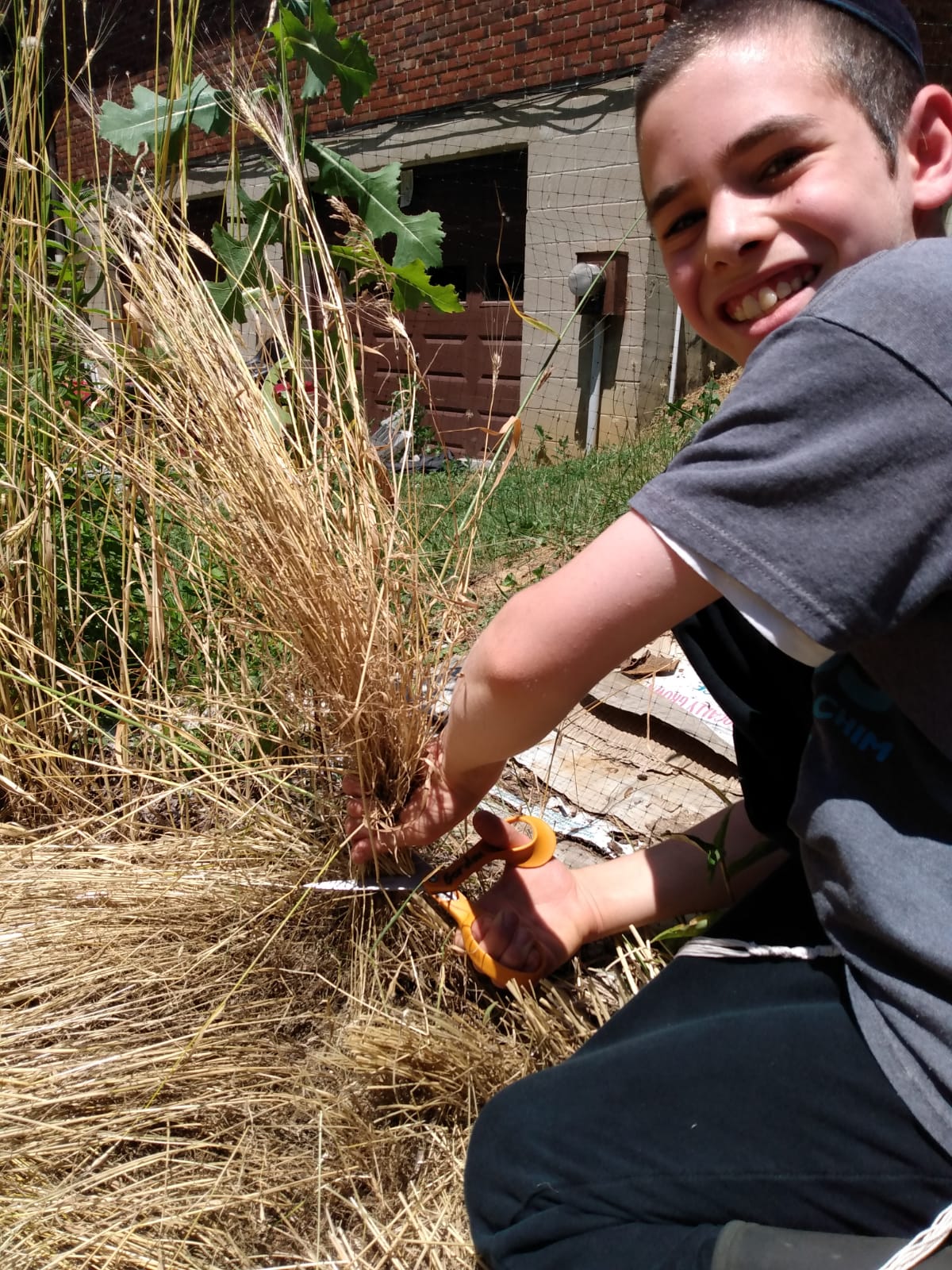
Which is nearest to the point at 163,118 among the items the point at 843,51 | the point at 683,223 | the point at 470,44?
the point at 683,223

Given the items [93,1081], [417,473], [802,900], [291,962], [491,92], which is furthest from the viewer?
[491,92]

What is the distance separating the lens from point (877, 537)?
69 cm

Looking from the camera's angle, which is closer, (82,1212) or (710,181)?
(710,181)

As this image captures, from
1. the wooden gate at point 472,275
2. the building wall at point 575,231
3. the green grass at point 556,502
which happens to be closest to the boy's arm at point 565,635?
the green grass at point 556,502

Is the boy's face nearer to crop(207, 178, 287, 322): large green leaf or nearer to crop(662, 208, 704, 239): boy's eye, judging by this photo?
crop(662, 208, 704, 239): boy's eye

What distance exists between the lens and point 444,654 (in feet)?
4.28

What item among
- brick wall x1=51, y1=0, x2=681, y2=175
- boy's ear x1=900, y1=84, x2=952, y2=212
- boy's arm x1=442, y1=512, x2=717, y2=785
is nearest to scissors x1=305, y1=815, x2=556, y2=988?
boy's arm x1=442, y1=512, x2=717, y2=785

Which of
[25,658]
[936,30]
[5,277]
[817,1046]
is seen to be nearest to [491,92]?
[936,30]

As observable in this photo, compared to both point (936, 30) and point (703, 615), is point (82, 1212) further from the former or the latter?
point (936, 30)

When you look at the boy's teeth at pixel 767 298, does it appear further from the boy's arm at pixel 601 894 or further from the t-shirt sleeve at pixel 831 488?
the boy's arm at pixel 601 894

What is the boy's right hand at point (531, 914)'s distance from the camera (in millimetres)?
1224

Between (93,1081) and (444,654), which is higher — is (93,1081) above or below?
below

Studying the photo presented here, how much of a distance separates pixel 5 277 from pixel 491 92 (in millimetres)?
5344

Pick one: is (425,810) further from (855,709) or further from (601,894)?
(855,709)
